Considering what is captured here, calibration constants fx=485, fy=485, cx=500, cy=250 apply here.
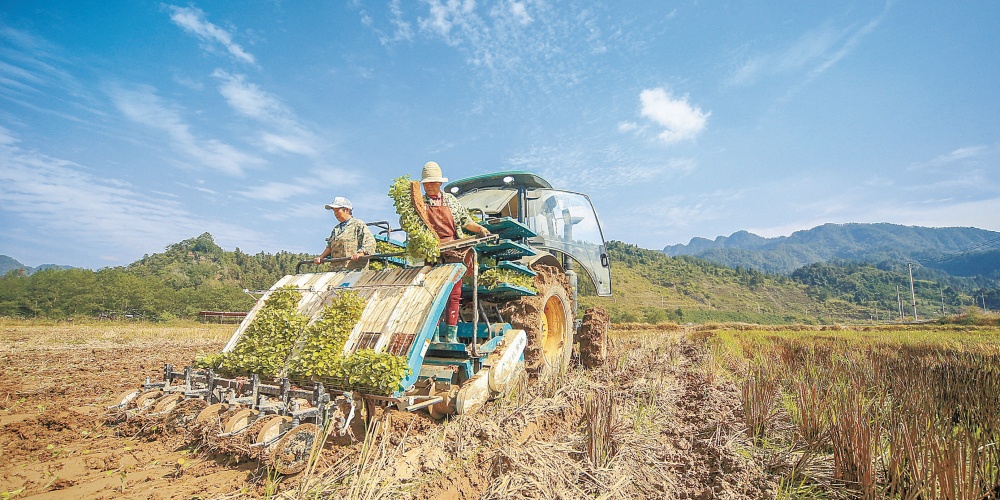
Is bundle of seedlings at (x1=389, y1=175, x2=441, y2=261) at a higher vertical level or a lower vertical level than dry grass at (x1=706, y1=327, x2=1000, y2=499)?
higher

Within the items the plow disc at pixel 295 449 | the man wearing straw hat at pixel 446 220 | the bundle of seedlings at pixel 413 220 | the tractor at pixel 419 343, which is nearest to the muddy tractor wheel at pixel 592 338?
the tractor at pixel 419 343

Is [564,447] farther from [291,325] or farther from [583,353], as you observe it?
[583,353]

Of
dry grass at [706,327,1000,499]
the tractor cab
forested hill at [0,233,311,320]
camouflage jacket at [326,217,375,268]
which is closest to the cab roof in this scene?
the tractor cab

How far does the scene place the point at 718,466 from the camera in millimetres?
3666

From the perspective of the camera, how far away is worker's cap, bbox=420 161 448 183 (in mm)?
5457

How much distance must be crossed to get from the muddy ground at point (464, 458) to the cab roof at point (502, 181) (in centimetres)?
321

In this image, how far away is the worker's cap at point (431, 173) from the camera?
5457 mm

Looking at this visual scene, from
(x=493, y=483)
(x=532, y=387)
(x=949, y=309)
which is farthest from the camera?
(x=949, y=309)

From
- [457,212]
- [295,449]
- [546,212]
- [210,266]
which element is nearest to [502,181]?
[546,212]

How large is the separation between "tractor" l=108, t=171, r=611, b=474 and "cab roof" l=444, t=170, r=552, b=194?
19mm

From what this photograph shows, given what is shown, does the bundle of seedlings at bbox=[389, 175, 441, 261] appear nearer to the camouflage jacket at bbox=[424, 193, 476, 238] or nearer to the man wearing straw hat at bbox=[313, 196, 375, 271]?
the camouflage jacket at bbox=[424, 193, 476, 238]

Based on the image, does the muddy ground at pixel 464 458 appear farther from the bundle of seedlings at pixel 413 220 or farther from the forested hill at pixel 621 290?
the forested hill at pixel 621 290

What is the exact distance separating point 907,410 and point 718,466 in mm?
2132

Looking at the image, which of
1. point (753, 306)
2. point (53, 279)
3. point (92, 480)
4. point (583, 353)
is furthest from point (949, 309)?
point (53, 279)
